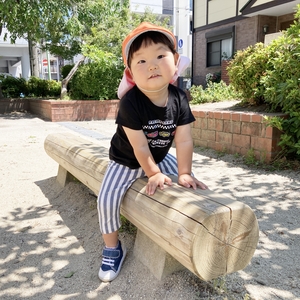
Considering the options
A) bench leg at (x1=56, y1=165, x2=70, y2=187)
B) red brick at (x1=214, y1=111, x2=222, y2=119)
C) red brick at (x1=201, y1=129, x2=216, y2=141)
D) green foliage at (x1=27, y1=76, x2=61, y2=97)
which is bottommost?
bench leg at (x1=56, y1=165, x2=70, y2=187)

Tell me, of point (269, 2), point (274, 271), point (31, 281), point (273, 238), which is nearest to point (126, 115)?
point (31, 281)

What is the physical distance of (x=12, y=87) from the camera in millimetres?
14625

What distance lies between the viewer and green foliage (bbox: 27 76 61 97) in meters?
14.9

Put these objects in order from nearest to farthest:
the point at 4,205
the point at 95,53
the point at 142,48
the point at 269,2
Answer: the point at 142,48 < the point at 4,205 < the point at 95,53 < the point at 269,2

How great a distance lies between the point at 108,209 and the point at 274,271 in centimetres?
119

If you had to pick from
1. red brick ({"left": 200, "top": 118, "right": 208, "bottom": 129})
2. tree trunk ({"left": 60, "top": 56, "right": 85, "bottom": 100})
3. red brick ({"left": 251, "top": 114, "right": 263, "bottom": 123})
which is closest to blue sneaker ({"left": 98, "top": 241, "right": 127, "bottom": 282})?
red brick ({"left": 251, "top": 114, "right": 263, "bottom": 123})

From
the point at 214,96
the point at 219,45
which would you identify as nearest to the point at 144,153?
the point at 214,96

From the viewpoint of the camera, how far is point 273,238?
2.69m

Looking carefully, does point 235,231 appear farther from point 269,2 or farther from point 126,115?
point 269,2

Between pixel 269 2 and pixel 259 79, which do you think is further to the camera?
pixel 269 2

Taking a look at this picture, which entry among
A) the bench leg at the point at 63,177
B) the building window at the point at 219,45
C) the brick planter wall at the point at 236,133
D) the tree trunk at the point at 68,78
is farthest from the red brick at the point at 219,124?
the building window at the point at 219,45

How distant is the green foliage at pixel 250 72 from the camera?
5.53 meters

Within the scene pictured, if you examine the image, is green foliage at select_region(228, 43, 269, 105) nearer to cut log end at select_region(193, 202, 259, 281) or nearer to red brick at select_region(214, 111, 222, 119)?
red brick at select_region(214, 111, 222, 119)

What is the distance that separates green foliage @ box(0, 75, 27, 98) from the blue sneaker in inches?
553
